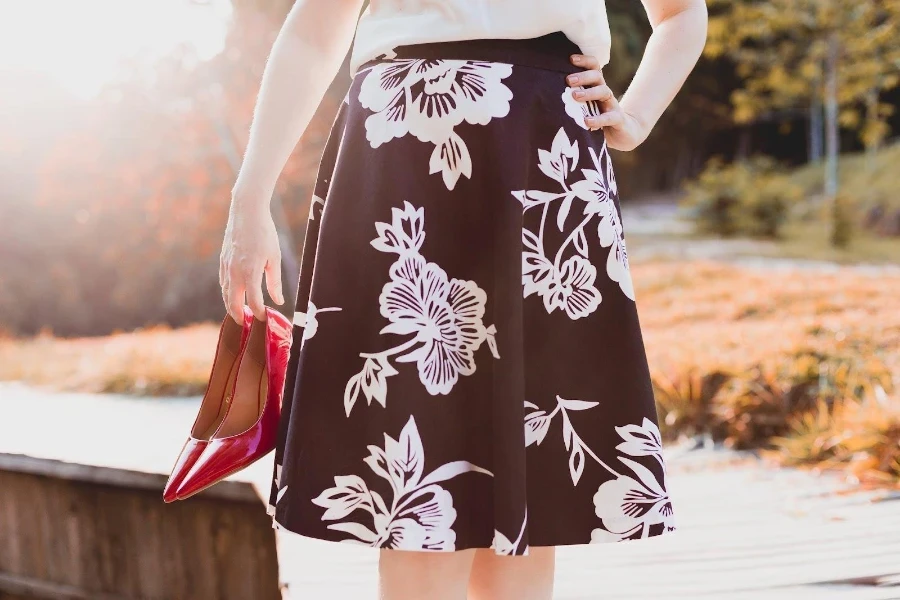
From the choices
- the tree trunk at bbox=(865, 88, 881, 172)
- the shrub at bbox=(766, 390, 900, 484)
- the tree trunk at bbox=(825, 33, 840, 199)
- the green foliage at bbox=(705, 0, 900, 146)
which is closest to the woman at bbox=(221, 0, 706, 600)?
the shrub at bbox=(766, 390, 900, 484)

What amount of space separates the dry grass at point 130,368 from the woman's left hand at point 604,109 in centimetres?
476

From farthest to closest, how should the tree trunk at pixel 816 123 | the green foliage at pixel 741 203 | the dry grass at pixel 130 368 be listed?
1. the tree trunk at pixel 816 123
2. the green foliage at pixel 741 203
3. the dry grass at pixel 130 368

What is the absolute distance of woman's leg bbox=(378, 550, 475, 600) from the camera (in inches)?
38.6

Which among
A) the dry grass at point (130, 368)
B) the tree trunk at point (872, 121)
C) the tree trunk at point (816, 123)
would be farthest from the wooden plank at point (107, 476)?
the tree trunk at point (816, 123)

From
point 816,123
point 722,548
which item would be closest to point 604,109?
A: point 722,548

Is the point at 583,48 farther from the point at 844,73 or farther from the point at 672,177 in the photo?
the point at 672,177

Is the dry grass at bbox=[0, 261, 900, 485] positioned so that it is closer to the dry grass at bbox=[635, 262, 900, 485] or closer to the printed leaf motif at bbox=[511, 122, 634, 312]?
the dry grass at bbox=[635, 262, 900, 485]

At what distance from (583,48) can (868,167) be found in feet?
42.7

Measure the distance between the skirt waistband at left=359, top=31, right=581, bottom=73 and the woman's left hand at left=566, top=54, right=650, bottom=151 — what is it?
0.9 inches

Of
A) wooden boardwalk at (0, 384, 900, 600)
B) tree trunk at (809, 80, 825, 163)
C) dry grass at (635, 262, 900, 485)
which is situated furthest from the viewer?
tree trunk at (809, 80, 825, 163)

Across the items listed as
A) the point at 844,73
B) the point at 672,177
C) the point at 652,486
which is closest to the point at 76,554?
the point at 652,486

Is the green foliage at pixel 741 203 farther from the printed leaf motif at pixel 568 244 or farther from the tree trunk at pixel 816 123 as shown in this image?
the printed leaf motif at pixel 568 244

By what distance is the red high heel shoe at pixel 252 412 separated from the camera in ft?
3.46

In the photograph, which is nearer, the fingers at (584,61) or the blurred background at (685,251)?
the fingers at (584,61)
